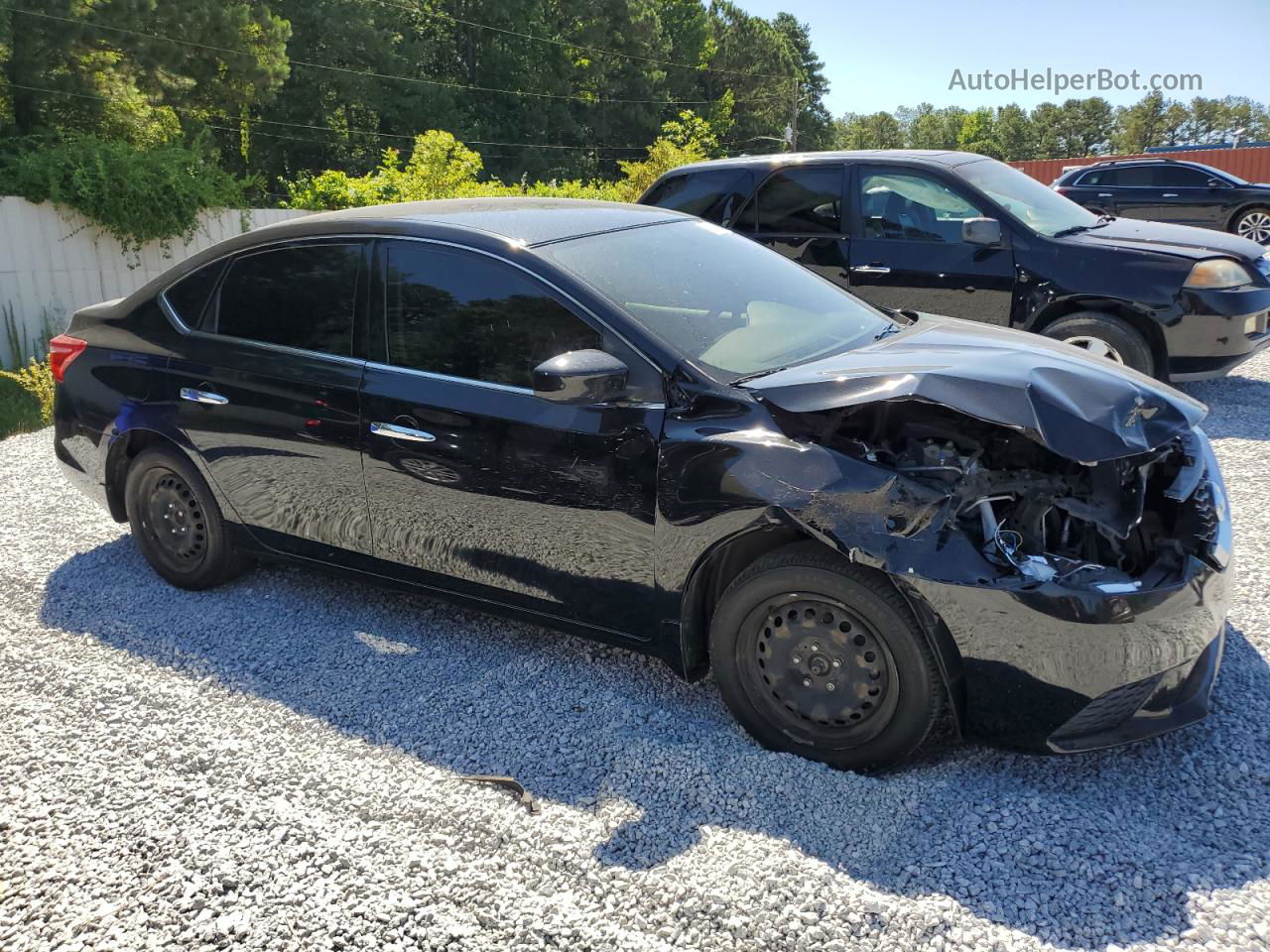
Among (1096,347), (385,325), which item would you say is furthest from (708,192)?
(385,325)

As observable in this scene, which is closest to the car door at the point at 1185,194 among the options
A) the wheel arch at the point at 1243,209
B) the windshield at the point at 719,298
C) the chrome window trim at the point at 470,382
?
the wheel arch at the point at 1243,209

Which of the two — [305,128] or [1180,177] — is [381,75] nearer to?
[305,128]

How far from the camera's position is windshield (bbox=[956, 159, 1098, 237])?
687cm

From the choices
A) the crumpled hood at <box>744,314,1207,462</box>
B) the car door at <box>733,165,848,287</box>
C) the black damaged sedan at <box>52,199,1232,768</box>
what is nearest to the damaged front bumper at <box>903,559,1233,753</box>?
the black damaged sedan at <box>52,199,1232,768</box>

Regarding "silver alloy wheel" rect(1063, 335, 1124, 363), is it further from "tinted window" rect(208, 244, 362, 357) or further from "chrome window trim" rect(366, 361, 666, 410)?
"tinted window" rect(208, 244, 362, 357)

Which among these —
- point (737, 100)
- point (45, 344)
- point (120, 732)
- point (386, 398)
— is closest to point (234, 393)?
point (386, 398)

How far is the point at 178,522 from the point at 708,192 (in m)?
4.92

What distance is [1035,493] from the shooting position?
3023mm

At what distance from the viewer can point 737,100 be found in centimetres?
7356

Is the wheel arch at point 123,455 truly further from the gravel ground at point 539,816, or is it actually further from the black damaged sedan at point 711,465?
the gravel ground at point 539,816

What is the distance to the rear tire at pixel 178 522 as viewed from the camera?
14.5 feet

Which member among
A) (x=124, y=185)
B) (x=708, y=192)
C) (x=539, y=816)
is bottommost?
(x=539, y=816)

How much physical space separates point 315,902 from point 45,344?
1117cm

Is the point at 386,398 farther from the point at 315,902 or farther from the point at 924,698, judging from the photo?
the point at 924,698
